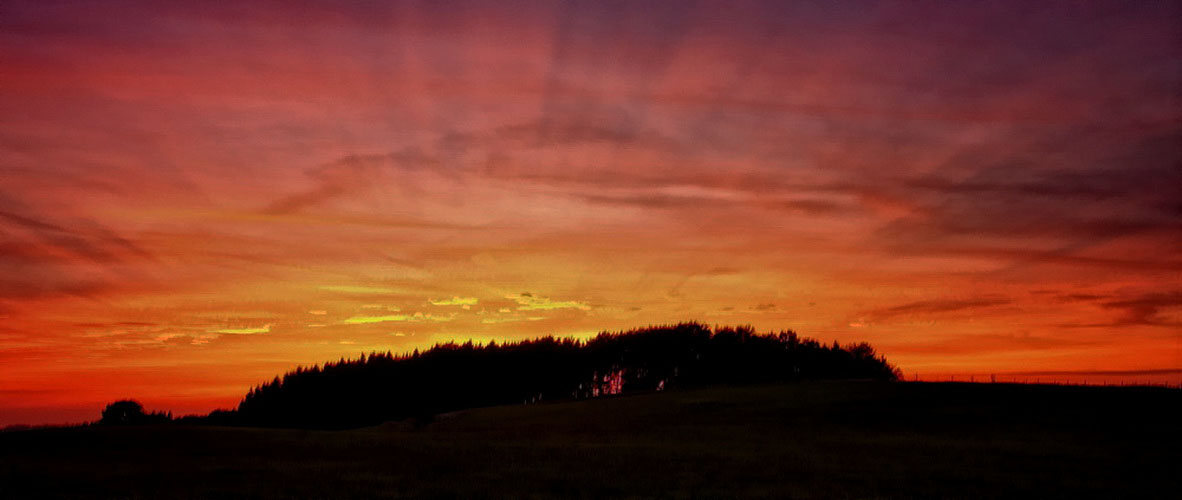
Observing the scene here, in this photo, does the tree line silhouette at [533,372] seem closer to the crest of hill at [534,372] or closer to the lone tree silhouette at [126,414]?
the crest of hill at [534,372]

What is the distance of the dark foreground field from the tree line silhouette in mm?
75538

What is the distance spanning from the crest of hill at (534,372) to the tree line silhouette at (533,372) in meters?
0.16

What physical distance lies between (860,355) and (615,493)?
433 ft

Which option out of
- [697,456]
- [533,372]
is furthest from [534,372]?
[697,456]

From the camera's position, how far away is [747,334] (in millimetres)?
154875

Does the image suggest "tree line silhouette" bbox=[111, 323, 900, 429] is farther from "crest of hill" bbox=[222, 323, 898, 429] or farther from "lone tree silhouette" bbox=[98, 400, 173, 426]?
"lone tree silhouette" bbox=[98, 400, 173, 426]

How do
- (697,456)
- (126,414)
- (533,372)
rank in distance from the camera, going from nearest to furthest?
(697,456) → (126,414) → (533,372)

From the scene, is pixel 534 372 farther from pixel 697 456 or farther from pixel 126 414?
pixel 697 456

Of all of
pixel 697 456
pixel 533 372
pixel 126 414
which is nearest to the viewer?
pixel 697 456

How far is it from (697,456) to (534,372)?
103m

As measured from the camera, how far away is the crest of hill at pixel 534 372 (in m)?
138

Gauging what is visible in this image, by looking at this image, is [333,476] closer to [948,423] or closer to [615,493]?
[615,493]

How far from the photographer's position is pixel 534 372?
458ft

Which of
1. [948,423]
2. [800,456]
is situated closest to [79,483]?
[800,456]
